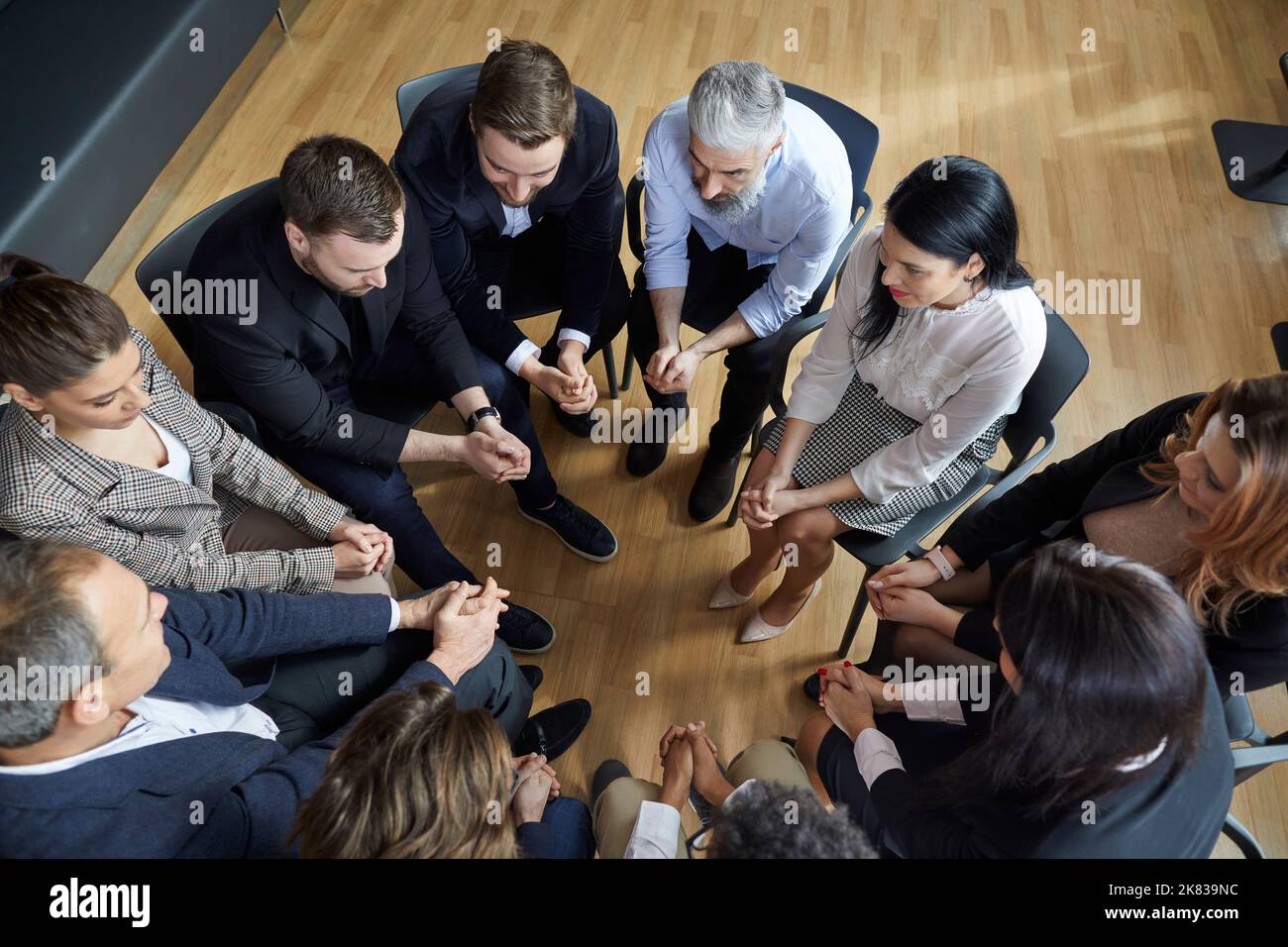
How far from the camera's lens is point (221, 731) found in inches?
62.6

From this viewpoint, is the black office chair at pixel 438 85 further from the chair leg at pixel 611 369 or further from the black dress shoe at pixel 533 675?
the black dress shoe at pixel 533 675

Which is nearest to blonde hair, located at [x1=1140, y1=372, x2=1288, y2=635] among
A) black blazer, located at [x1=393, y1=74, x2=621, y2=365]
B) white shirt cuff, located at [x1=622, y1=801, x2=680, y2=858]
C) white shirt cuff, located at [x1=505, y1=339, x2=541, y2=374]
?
white shirt cuff, located at [x1=622, y1=801, x2=680, y2=858]

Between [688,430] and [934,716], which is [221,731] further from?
[688,430]

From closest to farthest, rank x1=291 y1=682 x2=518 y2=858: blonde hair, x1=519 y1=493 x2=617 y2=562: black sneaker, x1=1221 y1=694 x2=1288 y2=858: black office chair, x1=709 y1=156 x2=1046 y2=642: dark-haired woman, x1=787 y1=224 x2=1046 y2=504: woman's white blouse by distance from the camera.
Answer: x1=291 y1=682 x2=518 y2=858: blonde hair → x1=1221 y1=694 x2=1288 y2=858: black office chair → x1=709 y1=156 x2=1046 y2=642: dark-haired woman → x1=787 y1=224 x2=1046 y2=504: woman's white blouse → x1=519 y1=493 x2=617 y2=562: black sneaker

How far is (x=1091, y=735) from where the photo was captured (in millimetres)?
1297

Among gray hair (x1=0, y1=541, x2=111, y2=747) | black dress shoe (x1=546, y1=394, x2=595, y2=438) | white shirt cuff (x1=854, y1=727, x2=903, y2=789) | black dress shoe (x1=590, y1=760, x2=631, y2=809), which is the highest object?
gray hair (x1=0, y1=541, x2=111, y2=747)

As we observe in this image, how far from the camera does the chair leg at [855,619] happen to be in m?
2.34

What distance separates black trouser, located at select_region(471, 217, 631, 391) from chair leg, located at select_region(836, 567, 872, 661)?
1069 millimetres

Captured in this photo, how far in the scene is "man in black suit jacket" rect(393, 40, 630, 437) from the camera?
2020 mm

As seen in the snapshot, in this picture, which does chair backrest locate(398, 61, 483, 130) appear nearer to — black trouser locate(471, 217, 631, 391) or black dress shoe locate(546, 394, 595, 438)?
black trouser locate(471, 217, 631, 391)

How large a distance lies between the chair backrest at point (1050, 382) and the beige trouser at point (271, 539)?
1.56 metres

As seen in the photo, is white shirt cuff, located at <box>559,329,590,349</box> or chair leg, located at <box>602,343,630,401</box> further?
chair leg, located at <box>602,343,630,401</box>

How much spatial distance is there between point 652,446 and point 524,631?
2.52ft
